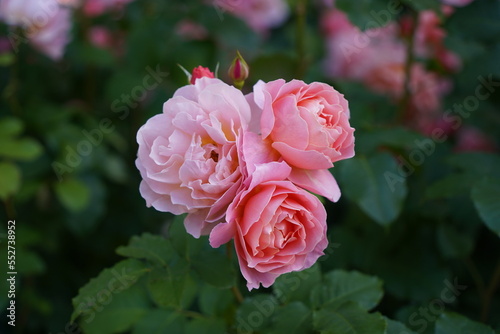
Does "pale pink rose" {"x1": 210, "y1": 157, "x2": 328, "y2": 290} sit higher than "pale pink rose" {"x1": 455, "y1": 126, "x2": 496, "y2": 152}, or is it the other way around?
"pale pink rose" {"x1": 210, "y1": 157, "x2": 328, "y2": 290}

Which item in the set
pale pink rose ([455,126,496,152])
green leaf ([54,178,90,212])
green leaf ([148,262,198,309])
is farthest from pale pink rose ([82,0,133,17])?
green leaf ([148,262,198,309])

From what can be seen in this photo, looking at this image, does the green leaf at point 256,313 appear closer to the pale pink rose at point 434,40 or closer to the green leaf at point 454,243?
the green leaf at point 454,243

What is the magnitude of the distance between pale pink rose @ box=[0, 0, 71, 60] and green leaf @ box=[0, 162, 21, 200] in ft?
1.53

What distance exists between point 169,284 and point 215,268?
76 millimetres

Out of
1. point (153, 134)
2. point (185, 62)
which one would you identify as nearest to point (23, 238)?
point (185, 62)

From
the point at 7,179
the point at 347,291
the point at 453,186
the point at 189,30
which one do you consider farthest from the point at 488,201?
the point at 189,30

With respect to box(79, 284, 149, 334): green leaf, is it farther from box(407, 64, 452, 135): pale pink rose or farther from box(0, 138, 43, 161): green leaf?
box(407, 64, 452, 135): pale pink rose

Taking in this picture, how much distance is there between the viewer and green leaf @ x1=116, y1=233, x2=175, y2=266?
819 mm

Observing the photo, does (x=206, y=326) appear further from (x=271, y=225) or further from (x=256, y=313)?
(x=271, y=225)

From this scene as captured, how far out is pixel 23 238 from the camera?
1377 mm

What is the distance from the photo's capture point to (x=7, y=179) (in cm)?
123

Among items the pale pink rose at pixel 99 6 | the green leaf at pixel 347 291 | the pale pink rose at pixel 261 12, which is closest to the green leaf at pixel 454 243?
the green leaf at pixel 347 291

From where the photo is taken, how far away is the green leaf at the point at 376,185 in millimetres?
1122

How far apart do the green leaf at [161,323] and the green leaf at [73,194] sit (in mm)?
450
